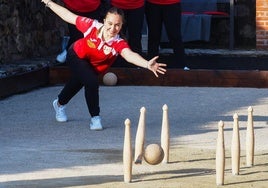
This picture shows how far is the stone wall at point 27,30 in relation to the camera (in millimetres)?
13992

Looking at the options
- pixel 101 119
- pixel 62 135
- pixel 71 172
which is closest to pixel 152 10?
pixel 101 119

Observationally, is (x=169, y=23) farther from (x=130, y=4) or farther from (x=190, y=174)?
(x=190, y=174)

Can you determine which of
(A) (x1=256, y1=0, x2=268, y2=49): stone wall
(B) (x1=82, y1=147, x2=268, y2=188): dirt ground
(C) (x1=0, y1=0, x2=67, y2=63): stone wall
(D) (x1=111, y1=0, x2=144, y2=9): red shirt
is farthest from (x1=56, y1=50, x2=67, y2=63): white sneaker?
(B) (x1=82, y1=147, x2=268, y2=188): dirt ground

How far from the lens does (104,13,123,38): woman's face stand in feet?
31.1

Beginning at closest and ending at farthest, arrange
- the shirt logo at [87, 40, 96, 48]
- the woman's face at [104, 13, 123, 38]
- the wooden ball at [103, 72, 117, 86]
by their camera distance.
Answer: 1. the woman's face at [104, 13, 123, 38]
2. the shirt logo at [87, 40, 96, 48]
3. the wooden ball at [103, 72, 117, 86]

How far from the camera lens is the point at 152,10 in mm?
14359

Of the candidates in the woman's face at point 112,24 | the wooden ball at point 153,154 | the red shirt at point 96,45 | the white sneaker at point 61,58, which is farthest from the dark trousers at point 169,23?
the wooden ball at point 153,154

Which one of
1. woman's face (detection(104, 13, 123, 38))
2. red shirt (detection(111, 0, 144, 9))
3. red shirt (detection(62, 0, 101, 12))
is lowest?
red shirt (detection(111, 0, 144, 9))

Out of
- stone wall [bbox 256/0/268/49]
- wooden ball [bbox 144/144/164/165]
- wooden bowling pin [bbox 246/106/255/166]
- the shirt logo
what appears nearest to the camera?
wooden ball [bbox 144/144/164/165]

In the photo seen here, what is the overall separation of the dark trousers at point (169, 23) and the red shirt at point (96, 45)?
13.4ft

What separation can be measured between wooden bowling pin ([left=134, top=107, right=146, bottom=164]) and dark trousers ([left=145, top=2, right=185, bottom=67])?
20.2 feet

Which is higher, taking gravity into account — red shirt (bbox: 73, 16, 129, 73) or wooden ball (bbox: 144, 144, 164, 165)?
red shirt (bbox: 73, 16, 129, 73)

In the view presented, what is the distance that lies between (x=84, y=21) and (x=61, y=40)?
651 cm

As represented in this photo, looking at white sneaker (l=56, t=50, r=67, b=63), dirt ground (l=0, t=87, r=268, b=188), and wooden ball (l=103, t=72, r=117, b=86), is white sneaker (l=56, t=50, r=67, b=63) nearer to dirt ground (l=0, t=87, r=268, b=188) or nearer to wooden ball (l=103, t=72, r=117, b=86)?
wooden ball (l=103, t=72, r=117, b=86)
